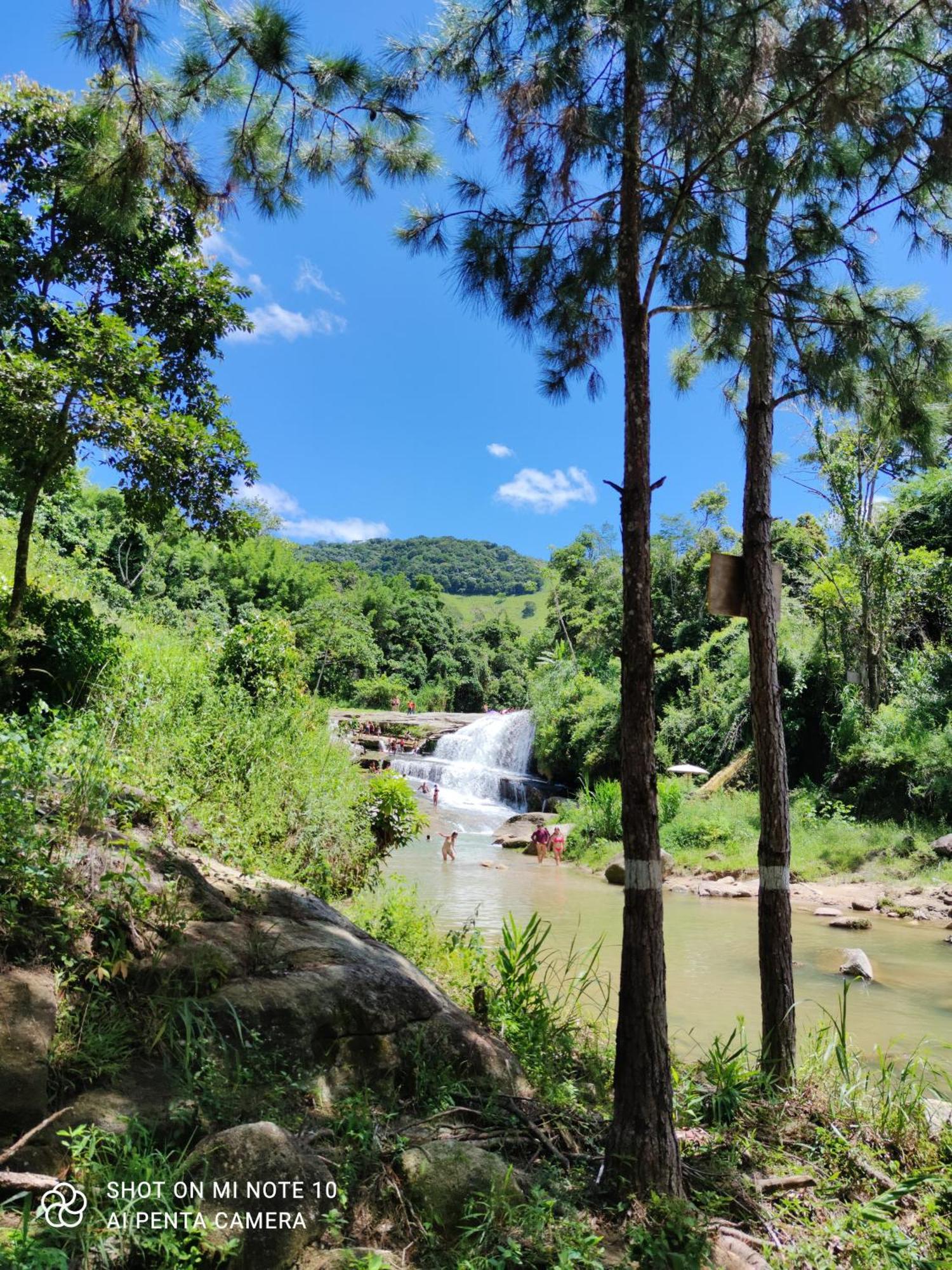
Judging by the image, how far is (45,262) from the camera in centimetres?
668

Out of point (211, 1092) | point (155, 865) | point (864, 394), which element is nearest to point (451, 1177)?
point (211, 1092)

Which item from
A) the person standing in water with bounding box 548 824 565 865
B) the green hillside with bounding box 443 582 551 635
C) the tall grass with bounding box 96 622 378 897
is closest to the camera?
the tall grass with bounding box 96 622 378 897

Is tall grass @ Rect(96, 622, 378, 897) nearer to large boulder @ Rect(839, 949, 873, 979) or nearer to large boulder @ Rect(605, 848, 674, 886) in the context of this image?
large boulder @ Rect(839, 949, 873, 979)

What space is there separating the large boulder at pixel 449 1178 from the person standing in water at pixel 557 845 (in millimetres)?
13789

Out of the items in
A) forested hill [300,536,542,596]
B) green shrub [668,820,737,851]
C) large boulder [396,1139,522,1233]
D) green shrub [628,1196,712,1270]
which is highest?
forested hill [300,536,542,596]

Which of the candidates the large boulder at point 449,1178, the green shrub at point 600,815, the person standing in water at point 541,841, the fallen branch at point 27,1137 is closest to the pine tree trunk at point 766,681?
the large boulder at point 449,1178

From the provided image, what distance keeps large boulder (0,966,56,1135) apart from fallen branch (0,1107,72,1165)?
0.18ft

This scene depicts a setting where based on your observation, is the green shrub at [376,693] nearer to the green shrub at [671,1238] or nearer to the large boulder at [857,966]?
the large boulder at [857,966]

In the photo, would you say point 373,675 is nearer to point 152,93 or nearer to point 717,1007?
point 717,1007

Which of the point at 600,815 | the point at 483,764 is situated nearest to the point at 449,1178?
the point at 600,815

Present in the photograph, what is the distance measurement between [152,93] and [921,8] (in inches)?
149

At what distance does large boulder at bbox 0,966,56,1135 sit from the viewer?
2439 mm

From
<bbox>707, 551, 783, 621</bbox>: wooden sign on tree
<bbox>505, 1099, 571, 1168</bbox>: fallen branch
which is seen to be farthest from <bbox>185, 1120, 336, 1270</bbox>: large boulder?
<bbox>707, 551, 783, 621</bbox>: wooden sign on tree

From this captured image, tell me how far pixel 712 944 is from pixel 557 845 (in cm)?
680
